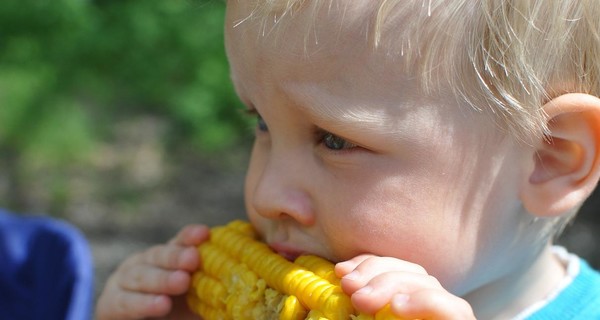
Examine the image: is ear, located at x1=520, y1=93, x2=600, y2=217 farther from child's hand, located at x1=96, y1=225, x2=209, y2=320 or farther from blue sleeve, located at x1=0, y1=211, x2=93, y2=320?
blue sleeve, located at x1=0, y1=211, x2=93, y2=320

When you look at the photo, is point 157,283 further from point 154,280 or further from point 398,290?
point 398,290

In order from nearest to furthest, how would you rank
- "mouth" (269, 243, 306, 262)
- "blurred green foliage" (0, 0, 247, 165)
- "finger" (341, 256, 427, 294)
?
1. "finger" (341, 256, 427, 294)
2. "mouth" (269, 243, 306, 262)
3. "blurred green foliage" (0, 0, 247, 165)

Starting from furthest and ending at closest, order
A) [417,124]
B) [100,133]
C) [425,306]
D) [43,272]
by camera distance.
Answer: [100,133]
[43,272]
[417,124]
[425,306]

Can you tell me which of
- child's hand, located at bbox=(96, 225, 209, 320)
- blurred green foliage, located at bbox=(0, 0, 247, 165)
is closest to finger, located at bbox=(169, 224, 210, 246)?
child's hand, located at bbox=(96, 225, 209, 320)

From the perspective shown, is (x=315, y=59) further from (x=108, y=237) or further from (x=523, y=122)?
(x=108, y=237)

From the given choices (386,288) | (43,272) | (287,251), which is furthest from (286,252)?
(43,272)

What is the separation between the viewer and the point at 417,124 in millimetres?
1574

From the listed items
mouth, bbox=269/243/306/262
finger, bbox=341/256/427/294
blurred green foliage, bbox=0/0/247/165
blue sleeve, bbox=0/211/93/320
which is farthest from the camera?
blurred green foliage, bbox=0/0/247/165

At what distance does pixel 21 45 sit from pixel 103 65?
0.40 metres

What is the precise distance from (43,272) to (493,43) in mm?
1329

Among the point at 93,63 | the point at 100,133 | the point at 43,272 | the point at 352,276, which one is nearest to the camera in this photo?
the point at 352,276

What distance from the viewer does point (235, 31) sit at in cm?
169

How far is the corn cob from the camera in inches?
58.7

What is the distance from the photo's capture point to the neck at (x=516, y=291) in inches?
75.1
